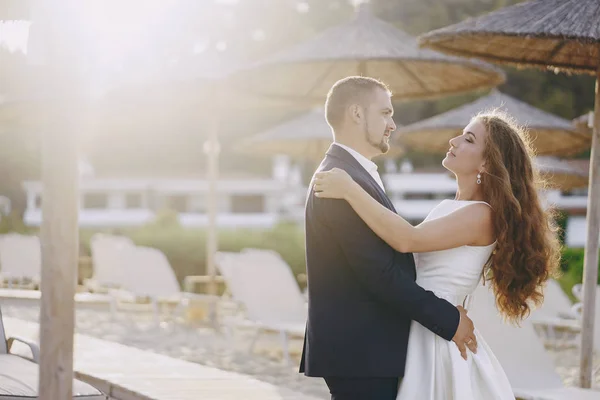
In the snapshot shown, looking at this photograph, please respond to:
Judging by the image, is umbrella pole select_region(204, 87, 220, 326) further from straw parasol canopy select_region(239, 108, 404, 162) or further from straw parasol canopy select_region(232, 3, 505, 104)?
straw parasol canopy select_region(232, 3, 505, 104)

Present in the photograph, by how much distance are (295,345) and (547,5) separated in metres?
5.61

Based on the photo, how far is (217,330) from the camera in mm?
10578

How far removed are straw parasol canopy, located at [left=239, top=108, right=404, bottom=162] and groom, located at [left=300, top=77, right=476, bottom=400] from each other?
870cm

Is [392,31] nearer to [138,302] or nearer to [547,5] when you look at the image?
[547,5]

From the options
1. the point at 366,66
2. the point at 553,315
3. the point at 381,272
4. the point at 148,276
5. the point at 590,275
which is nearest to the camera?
the point at 381,272

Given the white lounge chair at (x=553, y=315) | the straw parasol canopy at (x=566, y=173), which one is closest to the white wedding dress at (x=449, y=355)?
the white lounge chair at (x=553, y=315)

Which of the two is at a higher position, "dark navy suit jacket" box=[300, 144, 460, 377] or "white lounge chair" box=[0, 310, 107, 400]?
"dark navy suit jacket" box=[300, 144, 460, 377]

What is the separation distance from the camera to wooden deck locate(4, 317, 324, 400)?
14.8 feet

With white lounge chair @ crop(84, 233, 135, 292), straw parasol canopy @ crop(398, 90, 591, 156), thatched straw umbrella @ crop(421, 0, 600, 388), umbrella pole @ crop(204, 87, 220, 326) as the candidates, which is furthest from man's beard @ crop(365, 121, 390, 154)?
white lounge chair @ crop(84, 233, 135, 292)

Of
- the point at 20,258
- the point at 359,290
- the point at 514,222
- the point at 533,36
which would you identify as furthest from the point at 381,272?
the point at 20,258

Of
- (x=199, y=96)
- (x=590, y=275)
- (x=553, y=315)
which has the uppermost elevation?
(x=199, y=96)

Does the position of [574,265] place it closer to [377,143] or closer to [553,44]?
[553,44]

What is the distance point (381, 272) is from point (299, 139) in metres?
9.48

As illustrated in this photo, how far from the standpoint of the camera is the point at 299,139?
12.4 meters
